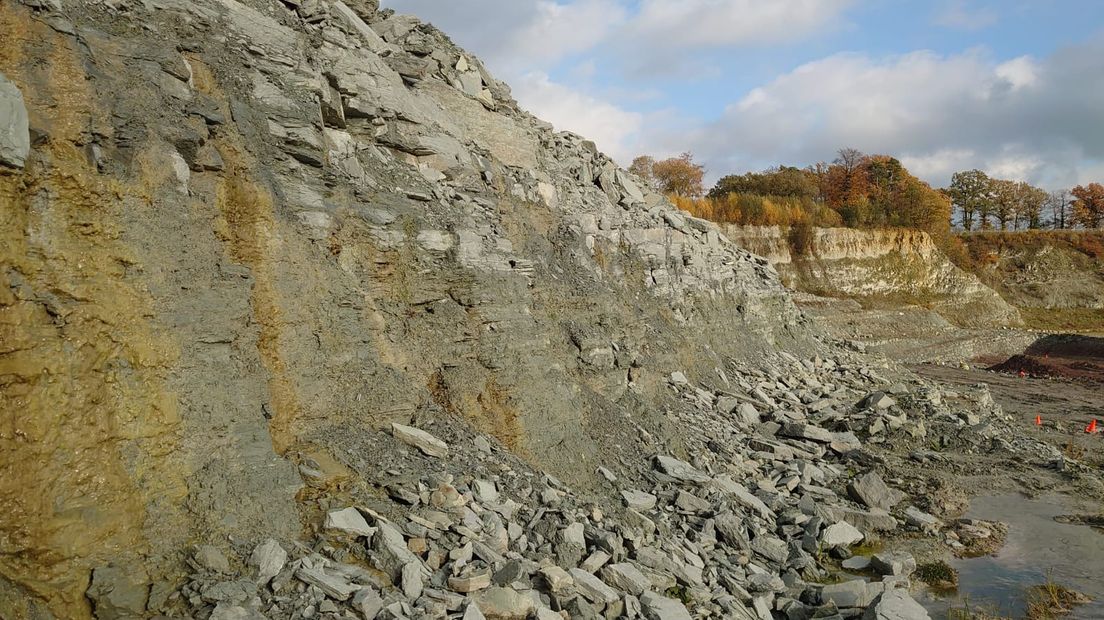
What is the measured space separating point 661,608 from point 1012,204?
7746cm

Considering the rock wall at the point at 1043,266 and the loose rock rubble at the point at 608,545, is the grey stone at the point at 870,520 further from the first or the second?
the rock wall at the point at 1043,266

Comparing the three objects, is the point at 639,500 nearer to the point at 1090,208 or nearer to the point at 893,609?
the point at 893,609

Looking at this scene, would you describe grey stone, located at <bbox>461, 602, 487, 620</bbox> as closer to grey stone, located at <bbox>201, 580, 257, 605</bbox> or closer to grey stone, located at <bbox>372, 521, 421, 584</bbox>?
grey stone, located at <bbox>372, 521, 421, 584</bbox>

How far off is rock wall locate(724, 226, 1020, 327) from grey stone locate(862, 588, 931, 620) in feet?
124

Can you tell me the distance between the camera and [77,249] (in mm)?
5234

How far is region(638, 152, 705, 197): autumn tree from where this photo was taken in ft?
170

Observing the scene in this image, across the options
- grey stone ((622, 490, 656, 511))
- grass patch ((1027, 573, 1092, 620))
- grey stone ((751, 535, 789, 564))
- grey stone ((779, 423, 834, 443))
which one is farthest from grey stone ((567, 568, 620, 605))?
grey stone ((779, 423, 834, 443))

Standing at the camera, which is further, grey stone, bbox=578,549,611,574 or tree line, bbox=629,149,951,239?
tree line, bbox=629,149,951,239

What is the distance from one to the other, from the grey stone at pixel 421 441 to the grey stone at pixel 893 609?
4.91 m

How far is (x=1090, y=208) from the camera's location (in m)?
65.9

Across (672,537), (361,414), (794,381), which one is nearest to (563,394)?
(672,537)

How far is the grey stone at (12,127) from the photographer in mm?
4867

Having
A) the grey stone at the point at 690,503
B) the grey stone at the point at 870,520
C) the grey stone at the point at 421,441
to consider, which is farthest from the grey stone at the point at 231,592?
the grey stone at the point at 870,520

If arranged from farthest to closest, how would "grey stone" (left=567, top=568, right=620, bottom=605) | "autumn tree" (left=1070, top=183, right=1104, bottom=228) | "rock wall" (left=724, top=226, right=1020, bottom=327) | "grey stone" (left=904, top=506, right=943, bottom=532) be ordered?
"autumn tree" (left=1070, top=183, right=1104, bottom=228) < "rock wall" (left=724, top=226, right=1020, bottom=327) < "grey stone" (left=904, top=506, right=943, bottom=532) < "grey stone" (left=567, top=568, right=620, bottom=605)
